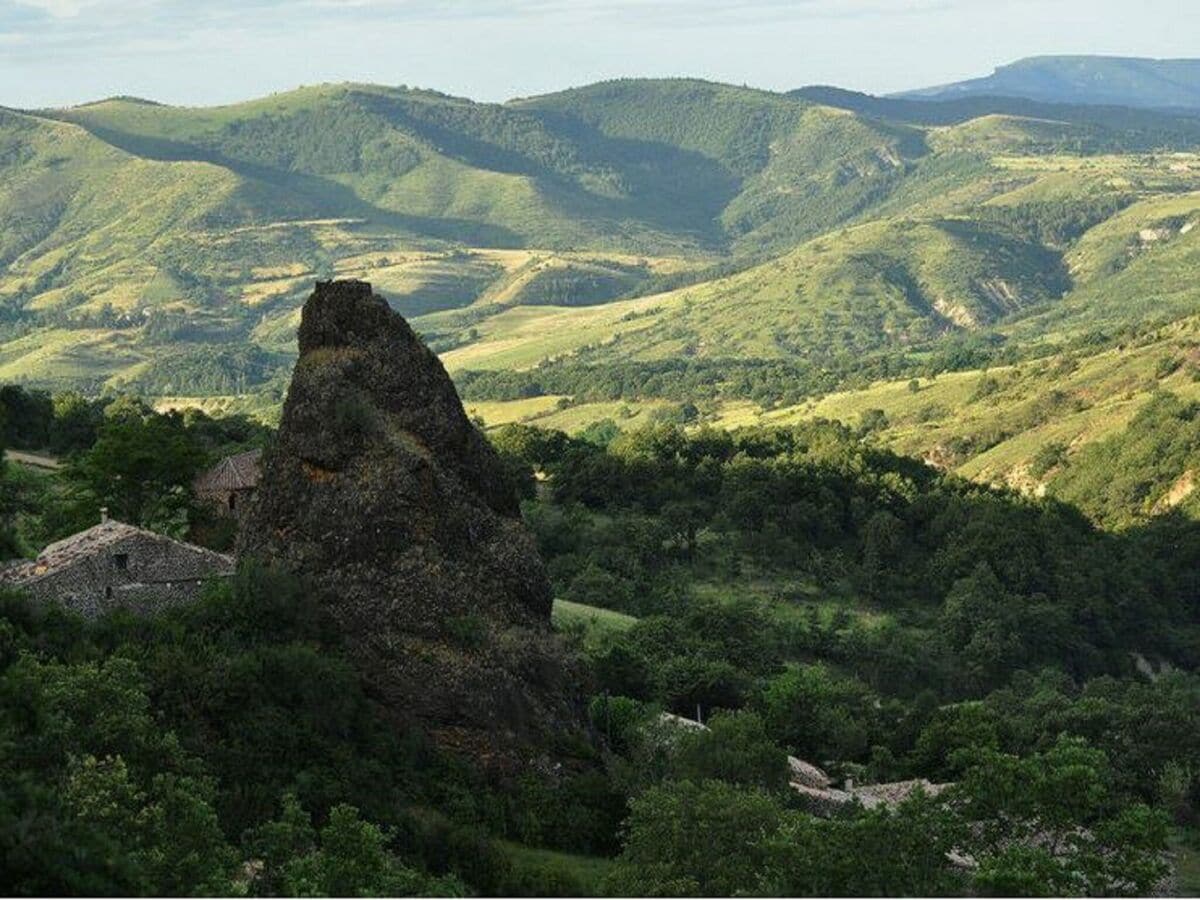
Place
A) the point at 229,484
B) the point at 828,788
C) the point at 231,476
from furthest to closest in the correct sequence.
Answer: the point at 231,476 < the point at 229,484 < the point at 828,788

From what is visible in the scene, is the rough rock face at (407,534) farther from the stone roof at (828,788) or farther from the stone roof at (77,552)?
the stone roof at (828,788)

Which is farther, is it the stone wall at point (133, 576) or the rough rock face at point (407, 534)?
the stone wall at point (133, 576)

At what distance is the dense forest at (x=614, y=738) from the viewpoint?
30.7m

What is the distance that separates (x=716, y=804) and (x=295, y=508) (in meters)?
14.5

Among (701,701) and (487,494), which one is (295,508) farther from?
(701,701)

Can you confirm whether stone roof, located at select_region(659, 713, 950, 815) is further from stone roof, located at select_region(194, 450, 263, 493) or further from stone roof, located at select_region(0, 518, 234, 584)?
stone roof, located at select_region(194, 450, 263, 493)

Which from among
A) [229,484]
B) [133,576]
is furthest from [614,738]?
[229,484]

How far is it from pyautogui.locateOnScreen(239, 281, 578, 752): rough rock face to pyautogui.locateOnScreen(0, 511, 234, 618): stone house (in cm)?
169

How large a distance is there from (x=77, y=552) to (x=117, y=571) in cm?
103

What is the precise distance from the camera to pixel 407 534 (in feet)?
145

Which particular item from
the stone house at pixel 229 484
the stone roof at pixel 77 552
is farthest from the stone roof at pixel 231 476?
the stone roof at pixel 77 552

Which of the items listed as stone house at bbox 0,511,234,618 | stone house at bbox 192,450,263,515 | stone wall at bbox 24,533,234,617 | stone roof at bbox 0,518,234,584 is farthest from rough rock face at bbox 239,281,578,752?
stone house at bbox 192,450,263,515

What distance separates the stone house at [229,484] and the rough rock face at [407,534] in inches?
578

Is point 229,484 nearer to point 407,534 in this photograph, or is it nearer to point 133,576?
point 133,576
